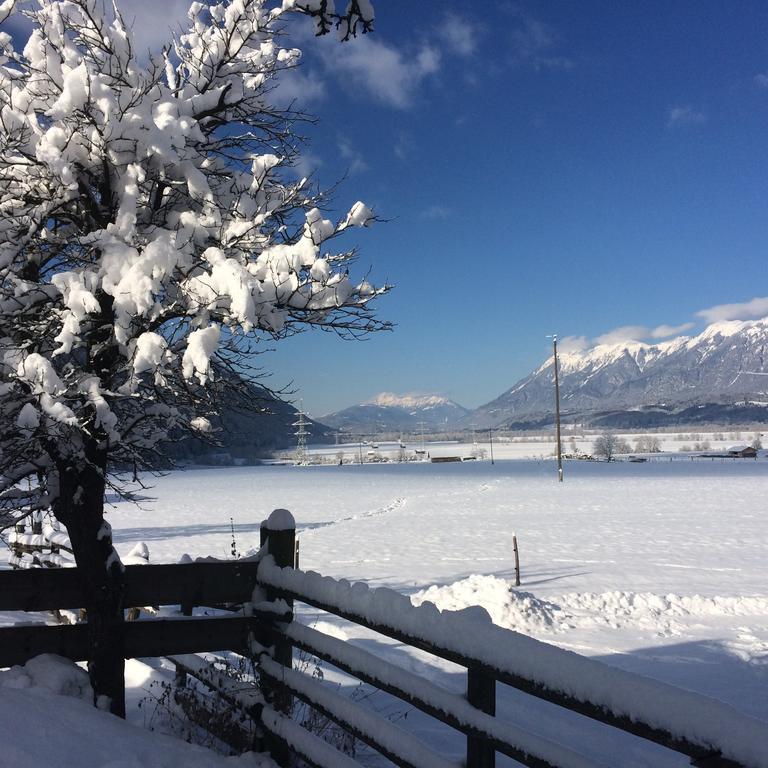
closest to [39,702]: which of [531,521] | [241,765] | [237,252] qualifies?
[241,765]

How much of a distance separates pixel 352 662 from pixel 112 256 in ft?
8.57

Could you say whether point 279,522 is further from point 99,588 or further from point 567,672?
point 567,672

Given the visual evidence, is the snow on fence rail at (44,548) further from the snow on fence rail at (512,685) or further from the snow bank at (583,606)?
the snow on fence rail at (512,685)

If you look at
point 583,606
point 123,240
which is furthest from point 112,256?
point 583,606

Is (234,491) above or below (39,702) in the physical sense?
below

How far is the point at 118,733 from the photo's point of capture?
10.8 ft

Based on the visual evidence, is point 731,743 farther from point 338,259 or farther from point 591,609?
point 591,609

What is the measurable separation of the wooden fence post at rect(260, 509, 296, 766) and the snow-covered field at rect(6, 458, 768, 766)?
0.83 metres

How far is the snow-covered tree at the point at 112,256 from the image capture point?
11.5 ft

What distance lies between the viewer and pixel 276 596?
152 inches

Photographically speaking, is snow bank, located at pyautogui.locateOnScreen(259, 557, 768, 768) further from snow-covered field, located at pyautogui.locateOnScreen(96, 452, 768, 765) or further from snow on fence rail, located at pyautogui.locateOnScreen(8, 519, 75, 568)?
snow on fence rail, located at pyautogui.locateOnScreen(8, 519, 75, 568)

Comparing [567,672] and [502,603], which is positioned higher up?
[567,672]

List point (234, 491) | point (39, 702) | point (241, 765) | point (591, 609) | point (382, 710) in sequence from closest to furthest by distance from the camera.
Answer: point (39, 702) < point (241, 765) < point (382, 710) < point (591, 609) < point (234, 491)

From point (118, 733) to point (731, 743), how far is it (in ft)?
10.0
